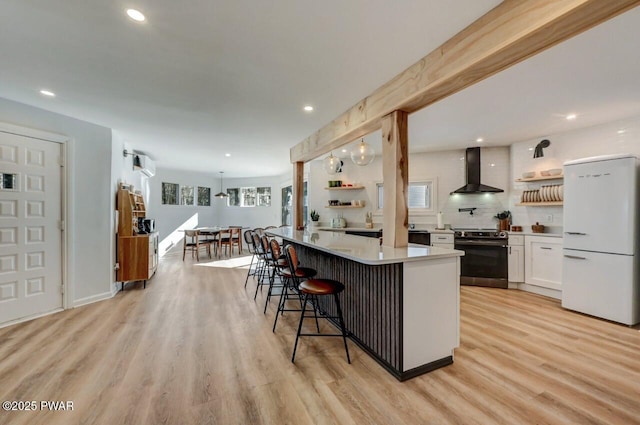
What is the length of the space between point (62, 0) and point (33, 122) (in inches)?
98.9

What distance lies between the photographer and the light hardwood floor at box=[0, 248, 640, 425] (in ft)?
5.37

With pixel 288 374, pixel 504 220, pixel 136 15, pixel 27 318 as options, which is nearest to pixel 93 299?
pixel 27 318

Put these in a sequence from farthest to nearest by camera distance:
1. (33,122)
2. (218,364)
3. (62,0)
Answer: (33,122) → (218,364) → (62,0)

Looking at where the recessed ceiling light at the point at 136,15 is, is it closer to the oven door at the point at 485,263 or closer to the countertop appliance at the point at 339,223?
the countertop appliance at the point at 339,223

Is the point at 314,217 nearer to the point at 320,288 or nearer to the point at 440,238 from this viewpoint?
the point at 440,238

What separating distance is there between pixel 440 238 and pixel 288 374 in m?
3.68

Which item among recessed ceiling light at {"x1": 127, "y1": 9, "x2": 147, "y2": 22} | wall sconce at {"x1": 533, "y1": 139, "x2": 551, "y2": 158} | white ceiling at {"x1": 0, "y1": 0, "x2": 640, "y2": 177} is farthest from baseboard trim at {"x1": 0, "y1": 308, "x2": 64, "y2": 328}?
wall sconce at {"x1": 533, "y1": 139, "x2": 551, "y2": 158}

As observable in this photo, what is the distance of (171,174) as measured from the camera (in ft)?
27.4

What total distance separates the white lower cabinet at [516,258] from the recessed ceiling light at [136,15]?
527cm

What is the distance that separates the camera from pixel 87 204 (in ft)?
12.0

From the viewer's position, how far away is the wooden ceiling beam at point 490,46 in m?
1.31

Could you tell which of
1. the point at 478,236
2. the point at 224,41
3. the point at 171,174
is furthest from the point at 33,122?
the point at 478,236

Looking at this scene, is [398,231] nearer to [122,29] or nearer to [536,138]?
[122,29]

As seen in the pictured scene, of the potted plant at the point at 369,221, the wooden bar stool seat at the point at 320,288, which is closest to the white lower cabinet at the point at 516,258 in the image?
the potted plant at the point at 369,221
